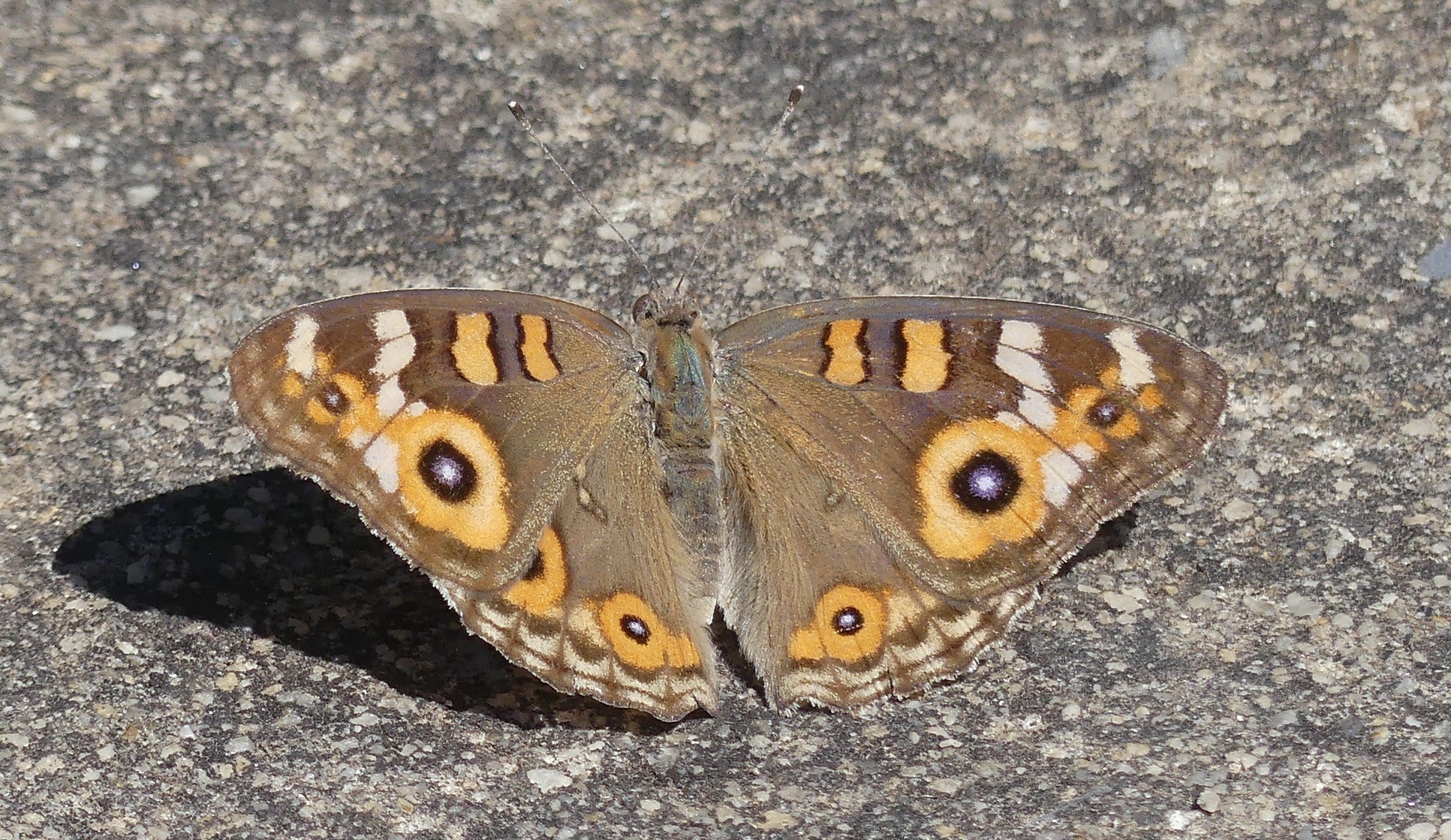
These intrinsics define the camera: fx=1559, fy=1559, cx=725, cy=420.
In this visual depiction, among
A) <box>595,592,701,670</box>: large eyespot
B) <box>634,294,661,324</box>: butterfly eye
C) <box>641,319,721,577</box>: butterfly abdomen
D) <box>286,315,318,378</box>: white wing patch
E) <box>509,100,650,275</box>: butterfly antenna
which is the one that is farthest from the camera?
<box>509,100,650,275</box>: butterfly antenna

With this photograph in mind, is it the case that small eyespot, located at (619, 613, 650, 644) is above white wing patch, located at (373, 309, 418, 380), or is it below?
below

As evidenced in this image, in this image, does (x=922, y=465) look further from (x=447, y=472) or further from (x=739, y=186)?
(x=739, y=186)

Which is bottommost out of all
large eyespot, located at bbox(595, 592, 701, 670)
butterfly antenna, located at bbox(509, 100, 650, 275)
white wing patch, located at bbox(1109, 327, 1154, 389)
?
large eyespot, located at bbox(595, 592, 701, 670)

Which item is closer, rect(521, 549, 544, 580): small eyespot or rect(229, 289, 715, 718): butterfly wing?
rect(229, 289, 715, 718): butterfly wing

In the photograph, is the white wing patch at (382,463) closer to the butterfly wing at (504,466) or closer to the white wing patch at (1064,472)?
the butterfly wing at (504,466)

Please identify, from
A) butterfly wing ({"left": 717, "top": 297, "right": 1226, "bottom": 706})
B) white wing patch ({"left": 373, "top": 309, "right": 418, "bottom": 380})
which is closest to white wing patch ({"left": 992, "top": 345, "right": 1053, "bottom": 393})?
butterfly wing ({"left": 717, "top": 297, "right": 1226, "bottom": 706})

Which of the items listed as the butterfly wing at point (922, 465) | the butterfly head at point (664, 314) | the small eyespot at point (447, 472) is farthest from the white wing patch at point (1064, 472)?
the small eyespot at point (447, 472)

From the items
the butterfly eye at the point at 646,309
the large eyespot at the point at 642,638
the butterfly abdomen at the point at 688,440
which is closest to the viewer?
the large eyespot at the point at 642,638

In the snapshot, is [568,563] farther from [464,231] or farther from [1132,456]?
[464,231]

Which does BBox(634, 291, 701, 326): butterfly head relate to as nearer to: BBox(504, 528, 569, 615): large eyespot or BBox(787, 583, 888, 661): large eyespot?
BBox(504, 528, 569, 615): large eyespot

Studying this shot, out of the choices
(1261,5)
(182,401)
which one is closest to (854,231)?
Result: (1261,5)
